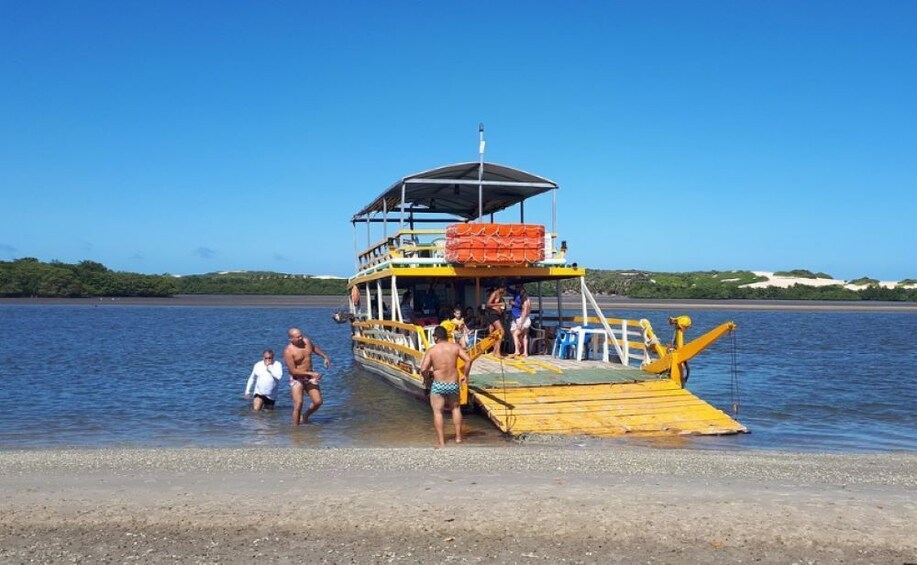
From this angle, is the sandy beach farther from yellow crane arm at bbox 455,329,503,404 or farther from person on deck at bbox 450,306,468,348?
person on deck at bbox 450,306,468,348

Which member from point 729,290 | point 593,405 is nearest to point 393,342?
point 593,405

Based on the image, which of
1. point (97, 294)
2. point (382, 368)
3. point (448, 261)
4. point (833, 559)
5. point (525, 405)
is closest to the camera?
point (833, 559)

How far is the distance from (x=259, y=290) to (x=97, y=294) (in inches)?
635

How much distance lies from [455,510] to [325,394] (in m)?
11.5

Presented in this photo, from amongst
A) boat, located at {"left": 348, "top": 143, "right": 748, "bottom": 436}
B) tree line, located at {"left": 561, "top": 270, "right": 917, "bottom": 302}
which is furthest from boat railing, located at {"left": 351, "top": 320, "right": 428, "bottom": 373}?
tree line, located at {"left": 561, "top": 270, "right": 917, "bottom": 302}

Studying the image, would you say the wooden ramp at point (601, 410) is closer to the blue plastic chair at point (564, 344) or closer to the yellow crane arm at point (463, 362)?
the yellow crane arm at point (463, 362)

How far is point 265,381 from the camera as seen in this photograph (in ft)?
49.4

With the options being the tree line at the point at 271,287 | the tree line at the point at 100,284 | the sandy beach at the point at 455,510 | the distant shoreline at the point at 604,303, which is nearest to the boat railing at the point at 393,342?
the sandy beach at the point at 455,510

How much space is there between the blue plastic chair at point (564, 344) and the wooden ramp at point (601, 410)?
12.2 feet

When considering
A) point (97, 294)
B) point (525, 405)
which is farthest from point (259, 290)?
point (525, 405)

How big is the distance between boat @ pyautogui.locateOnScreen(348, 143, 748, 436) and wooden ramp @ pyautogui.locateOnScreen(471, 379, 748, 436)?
0.02 meters

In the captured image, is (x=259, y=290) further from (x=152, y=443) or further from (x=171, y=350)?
(x=152, y=443)

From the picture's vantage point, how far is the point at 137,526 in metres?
6.74

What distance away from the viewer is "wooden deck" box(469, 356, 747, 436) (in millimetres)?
11797
